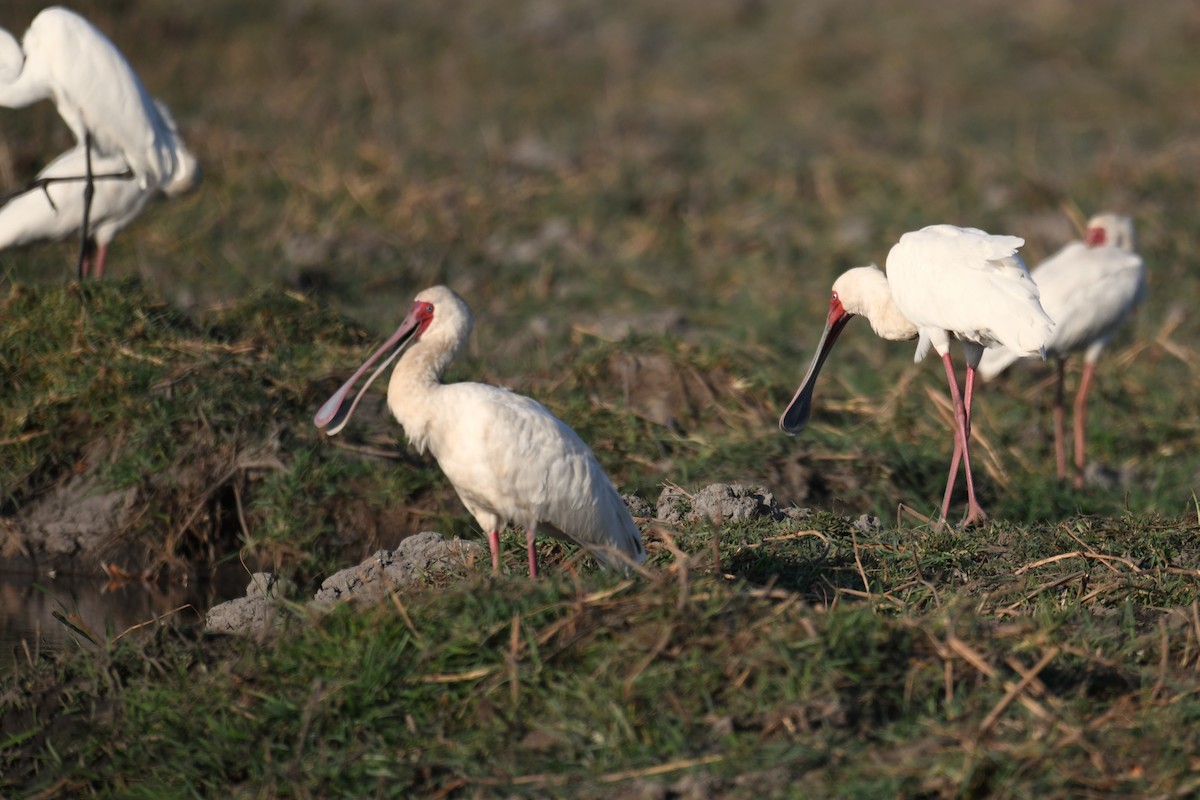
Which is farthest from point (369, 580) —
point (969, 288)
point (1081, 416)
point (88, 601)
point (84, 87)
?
point (1081, 416)

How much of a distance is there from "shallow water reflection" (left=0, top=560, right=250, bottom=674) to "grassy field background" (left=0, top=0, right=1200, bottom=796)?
0.20 metres

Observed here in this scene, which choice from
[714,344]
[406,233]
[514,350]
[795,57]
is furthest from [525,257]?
[795,57]

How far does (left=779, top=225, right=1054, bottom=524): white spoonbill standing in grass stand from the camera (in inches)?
256

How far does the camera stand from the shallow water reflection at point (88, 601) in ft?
20.7

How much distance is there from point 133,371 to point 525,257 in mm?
4453

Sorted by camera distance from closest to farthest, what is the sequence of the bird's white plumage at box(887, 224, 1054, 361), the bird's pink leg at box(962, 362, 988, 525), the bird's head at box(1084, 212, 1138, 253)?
the bird's white plumage at box(887, 224, 1054, 361) → the bird's pink leg at box(962, 362, 988, 525) → the bird's head at box(1084, 212, 1138, 253)

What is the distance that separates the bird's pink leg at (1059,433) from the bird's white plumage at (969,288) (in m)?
2.13

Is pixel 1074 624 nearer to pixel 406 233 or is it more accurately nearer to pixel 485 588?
pixel 485 588

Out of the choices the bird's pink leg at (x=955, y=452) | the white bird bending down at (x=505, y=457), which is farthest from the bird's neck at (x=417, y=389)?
the bird's pink leg at (x=955, y=452)

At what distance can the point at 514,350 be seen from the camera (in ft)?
31.8

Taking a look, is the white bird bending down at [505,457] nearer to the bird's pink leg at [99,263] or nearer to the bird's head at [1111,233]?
the bird's pink leg at [99,263]

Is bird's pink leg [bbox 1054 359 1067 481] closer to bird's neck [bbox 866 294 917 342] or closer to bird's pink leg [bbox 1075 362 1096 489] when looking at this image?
bird's pink leg [bbox 1075 362 1096 489]

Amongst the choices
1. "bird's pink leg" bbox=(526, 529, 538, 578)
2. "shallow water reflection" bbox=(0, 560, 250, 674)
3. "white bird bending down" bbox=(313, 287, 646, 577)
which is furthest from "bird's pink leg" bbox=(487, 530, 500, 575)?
"shallow water reflection" bbox=(0, 560, 250, 674)

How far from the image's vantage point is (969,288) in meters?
6.57
